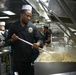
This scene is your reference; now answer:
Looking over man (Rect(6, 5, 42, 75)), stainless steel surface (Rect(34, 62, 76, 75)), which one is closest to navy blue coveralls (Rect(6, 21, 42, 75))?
man (Rect(6, 5, 42, 75))

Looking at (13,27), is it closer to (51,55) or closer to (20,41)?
(20,41)

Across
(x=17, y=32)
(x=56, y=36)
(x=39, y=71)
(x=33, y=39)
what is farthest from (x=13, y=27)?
(x=56, y=36)

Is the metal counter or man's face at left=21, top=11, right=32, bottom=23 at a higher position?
man's face at left=21, top=11, right=32, bottom=23

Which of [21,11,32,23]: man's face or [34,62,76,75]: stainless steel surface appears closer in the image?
[34,62,76,75]: stainless steel surface

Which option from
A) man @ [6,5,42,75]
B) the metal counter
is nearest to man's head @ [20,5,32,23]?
man @ [6,5,42,75]

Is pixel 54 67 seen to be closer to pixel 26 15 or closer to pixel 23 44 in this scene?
pixel 23 44

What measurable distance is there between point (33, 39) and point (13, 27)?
0.33 metres

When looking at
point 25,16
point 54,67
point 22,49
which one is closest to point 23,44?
point 22,49

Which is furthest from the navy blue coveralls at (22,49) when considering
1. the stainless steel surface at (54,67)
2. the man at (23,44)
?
the stainless steel surface at (54,67)

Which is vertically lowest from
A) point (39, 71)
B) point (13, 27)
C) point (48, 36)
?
point (48, 36)

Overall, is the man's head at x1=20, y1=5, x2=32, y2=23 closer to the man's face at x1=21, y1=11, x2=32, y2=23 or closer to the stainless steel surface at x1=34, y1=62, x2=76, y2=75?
the man's face at x1=21, y1=11, x2=32, y2=23

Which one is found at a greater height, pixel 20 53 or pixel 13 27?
pixel 13 27

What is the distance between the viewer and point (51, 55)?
2.30m

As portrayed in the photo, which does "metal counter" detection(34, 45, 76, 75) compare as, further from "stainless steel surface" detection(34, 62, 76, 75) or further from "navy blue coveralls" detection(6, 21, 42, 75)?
"navy blue coveralls" detection(6, 21, 42, 75)
